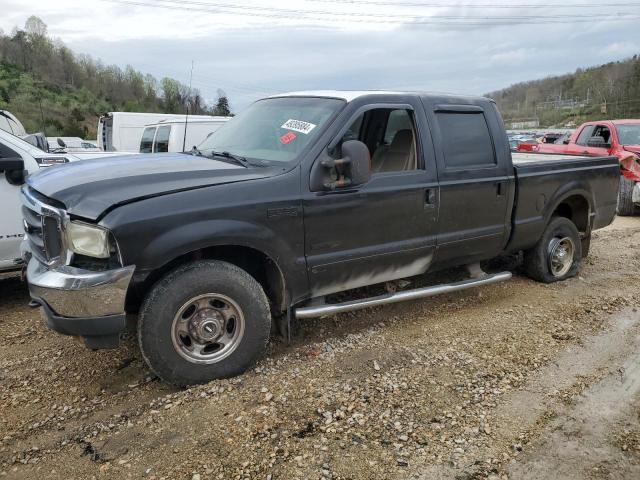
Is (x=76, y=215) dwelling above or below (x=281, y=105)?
below

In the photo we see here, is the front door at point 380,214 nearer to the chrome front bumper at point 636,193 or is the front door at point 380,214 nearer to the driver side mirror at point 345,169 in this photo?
the driver side mirror at point 345,169

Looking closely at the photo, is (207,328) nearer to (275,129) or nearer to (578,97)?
(275,129)

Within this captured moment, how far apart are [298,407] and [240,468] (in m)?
0.63

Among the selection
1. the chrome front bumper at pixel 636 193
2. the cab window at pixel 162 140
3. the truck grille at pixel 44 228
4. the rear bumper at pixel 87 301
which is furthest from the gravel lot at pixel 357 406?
the chrome front bumper at pixel 636 193

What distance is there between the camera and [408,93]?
4.34 metres

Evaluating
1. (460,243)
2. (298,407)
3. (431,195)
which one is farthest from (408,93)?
(298,407)

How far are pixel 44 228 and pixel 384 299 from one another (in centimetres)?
246

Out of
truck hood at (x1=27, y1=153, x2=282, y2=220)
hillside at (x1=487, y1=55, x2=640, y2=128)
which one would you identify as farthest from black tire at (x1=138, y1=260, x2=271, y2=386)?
hillside at (x1=487, y1=55, x2=640, y2=128)

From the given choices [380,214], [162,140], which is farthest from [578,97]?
[380,214]

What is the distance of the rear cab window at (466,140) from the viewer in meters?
4.44

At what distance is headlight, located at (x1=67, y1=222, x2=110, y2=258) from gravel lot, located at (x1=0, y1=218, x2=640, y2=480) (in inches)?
38.9

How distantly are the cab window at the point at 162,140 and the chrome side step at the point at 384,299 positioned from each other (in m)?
7.70

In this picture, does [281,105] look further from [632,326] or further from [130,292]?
[632,326]

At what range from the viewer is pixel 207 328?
3.33 m
